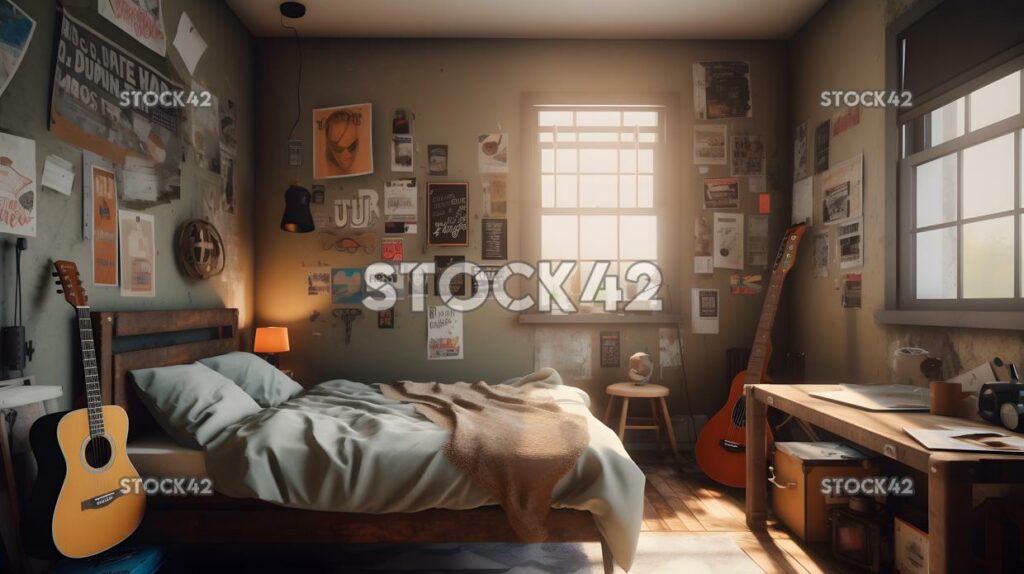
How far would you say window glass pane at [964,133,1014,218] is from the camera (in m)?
2.17

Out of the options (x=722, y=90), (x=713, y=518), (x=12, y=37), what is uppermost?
(x=722, y=90)

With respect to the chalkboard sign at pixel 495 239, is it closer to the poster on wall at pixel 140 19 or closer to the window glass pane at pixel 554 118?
the window glass pane at pixel 554 118

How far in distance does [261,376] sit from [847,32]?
12.9 feet

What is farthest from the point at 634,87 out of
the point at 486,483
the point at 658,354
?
the point at 486,483

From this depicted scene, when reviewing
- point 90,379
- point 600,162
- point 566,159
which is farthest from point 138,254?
point 600,162

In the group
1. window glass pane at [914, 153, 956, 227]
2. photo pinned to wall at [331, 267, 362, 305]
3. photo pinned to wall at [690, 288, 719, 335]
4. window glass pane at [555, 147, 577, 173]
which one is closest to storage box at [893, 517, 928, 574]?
window glass pane at [914, 153, 956, 227]

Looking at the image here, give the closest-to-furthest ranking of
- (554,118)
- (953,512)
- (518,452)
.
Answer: (953,512), (518,452), (554,118)

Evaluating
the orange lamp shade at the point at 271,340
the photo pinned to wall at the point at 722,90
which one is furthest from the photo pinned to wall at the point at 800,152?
the orange lamp shade at the point at 271,340

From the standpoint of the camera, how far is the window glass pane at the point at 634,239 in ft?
13.0

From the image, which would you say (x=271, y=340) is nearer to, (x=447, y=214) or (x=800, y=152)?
(x=447, y=214)

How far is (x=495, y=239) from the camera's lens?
12.7 ft

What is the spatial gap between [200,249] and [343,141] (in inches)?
50.4

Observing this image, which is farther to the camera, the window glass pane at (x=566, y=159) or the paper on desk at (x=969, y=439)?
the window glass pane at (x=566, y=159)

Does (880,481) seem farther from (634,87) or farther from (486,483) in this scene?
(634,87)
